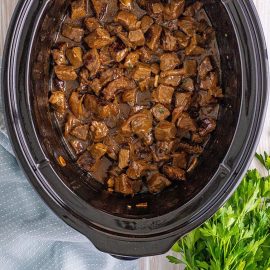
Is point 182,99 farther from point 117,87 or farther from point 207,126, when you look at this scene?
point 117,87

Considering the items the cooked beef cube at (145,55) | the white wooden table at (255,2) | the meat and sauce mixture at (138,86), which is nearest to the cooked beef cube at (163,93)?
the meat and sauce mixture at (138,86)

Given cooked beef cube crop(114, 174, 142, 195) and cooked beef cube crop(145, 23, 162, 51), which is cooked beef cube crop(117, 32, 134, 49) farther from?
cooked beef cube crop(114, 174, 142, 195)

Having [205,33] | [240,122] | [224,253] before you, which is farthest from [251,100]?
[224,253]

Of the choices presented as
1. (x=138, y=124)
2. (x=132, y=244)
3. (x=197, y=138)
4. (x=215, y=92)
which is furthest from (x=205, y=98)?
(x=132, y=244)

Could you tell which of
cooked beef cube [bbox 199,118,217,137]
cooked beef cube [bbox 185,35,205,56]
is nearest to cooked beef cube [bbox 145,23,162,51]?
cooked beef cube [bbox 185,35,205,56]

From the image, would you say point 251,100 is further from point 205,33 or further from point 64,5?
point 64,5

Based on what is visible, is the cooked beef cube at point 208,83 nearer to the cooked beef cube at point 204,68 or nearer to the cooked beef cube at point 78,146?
the cooked beef cube at point 204,68
